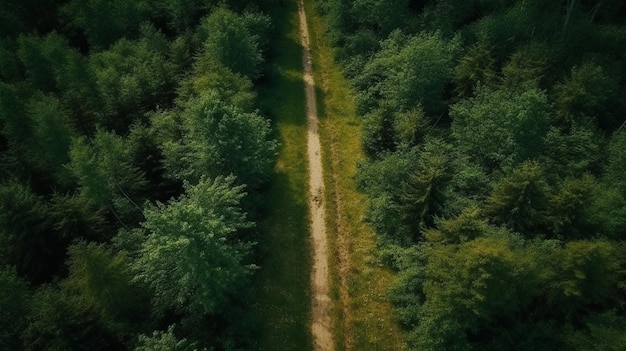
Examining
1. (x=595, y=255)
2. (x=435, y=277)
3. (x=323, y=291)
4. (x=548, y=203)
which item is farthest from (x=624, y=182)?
(x=323, y=291)

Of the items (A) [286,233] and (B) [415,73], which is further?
(B) [415,73]

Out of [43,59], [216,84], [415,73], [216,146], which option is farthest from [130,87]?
[415,73]

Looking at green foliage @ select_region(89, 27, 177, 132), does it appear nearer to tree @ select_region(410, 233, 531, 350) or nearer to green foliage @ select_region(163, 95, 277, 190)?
green foliage @ select_region(163, 95, 277, 190)

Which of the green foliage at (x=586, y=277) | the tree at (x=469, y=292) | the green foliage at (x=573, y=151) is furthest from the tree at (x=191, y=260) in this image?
the green foliage at (x=573, y=151)

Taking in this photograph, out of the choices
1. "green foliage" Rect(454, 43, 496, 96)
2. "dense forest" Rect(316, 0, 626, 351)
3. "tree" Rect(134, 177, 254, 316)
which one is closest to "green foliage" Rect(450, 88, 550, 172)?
"dense forest" Rect(316, 0, 626, 351)

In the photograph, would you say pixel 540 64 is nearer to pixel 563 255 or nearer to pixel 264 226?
pixel 563 255

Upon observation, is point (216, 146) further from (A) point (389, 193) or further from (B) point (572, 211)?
(B) point (572, 211)

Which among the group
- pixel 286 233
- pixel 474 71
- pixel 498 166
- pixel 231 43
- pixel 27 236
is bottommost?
pixel 286 233
